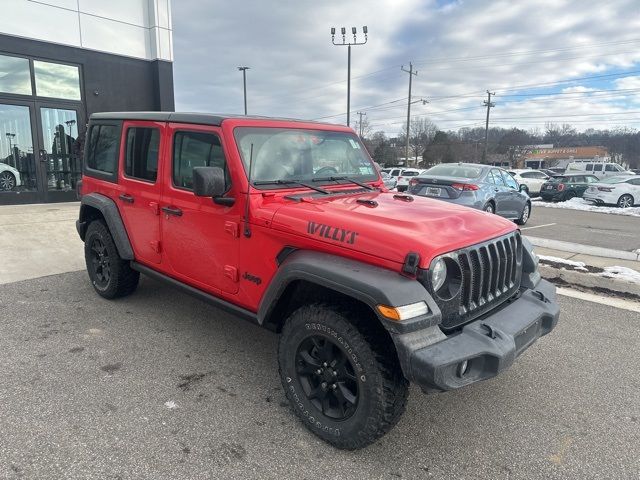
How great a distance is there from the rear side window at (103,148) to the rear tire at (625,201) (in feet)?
61.6

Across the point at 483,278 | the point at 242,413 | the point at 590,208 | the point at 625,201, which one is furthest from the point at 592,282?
the point at 625,201

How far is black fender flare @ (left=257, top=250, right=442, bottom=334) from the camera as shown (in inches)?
86.2

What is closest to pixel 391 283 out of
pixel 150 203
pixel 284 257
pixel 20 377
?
pixel 284 257

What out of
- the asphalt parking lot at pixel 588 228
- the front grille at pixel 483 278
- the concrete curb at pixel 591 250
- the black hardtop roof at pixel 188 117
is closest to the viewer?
the front grille at pixel 483 278

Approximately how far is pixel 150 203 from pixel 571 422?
11.5 ft

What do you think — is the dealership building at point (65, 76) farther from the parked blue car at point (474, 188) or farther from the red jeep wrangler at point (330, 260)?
the red jeep wrangler at point (330, 260)

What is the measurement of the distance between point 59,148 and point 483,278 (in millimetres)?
11997

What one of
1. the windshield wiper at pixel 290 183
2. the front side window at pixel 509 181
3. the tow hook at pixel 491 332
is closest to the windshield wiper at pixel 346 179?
the windshield wiper at pixel 290 183

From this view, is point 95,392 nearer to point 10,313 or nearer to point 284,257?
point 284,257

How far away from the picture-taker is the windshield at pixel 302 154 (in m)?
3.19

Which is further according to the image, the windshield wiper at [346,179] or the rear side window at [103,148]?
the rear side window at [103,148]

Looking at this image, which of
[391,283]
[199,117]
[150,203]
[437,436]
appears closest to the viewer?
A: [391,283]

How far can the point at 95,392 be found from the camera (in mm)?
3002

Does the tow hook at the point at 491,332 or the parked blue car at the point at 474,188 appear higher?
the parked blue car at the point at 474,188
